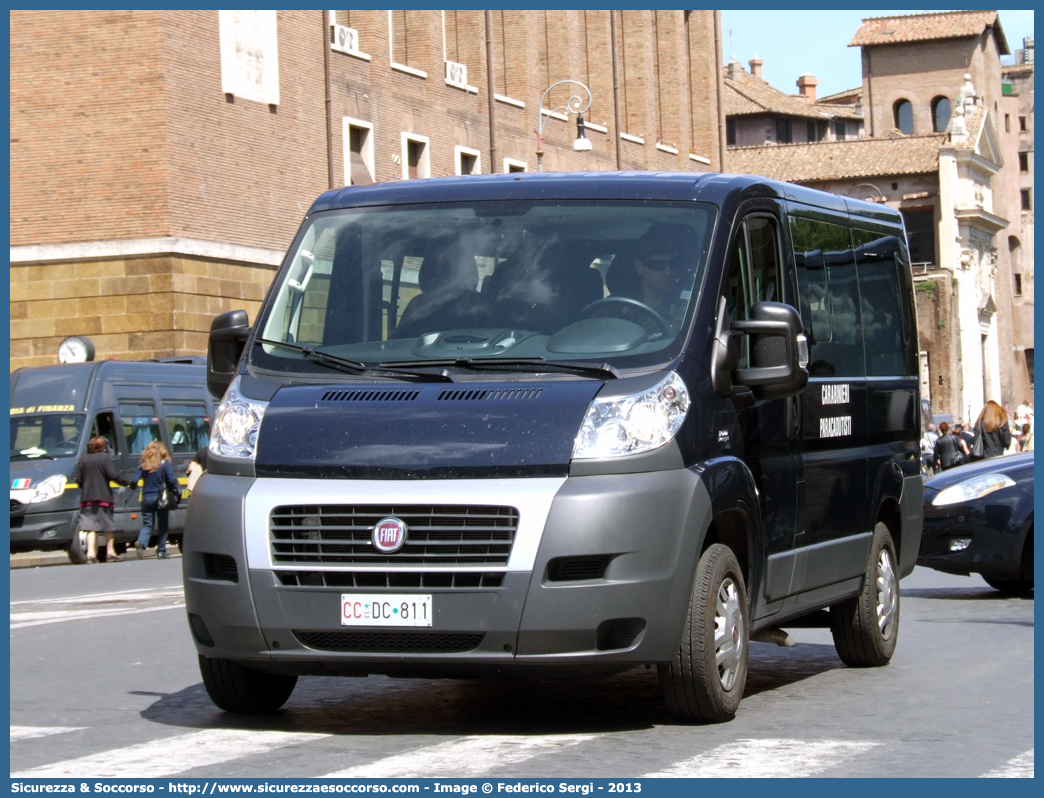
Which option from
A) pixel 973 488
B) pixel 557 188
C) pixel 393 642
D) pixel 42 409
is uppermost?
pixel 557 188

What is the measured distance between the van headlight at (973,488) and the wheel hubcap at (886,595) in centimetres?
431

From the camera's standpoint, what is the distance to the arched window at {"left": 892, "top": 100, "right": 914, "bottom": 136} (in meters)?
102

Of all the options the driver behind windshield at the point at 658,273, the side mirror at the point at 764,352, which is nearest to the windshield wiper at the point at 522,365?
the driver behind windshield at the point at 658,273

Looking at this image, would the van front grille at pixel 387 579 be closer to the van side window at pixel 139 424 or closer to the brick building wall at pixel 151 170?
the van side window at pixel 139 424

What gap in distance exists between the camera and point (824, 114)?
4178 inches

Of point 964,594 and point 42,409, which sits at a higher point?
point 42,409

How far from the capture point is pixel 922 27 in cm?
10119

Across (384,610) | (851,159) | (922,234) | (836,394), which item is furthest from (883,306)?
(922,234)

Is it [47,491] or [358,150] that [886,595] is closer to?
[47,491]

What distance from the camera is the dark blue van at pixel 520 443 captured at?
22.6 feet

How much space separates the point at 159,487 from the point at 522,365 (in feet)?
63.9

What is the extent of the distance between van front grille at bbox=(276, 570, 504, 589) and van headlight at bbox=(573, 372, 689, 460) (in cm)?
57

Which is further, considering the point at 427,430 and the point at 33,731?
the point at 33,731
